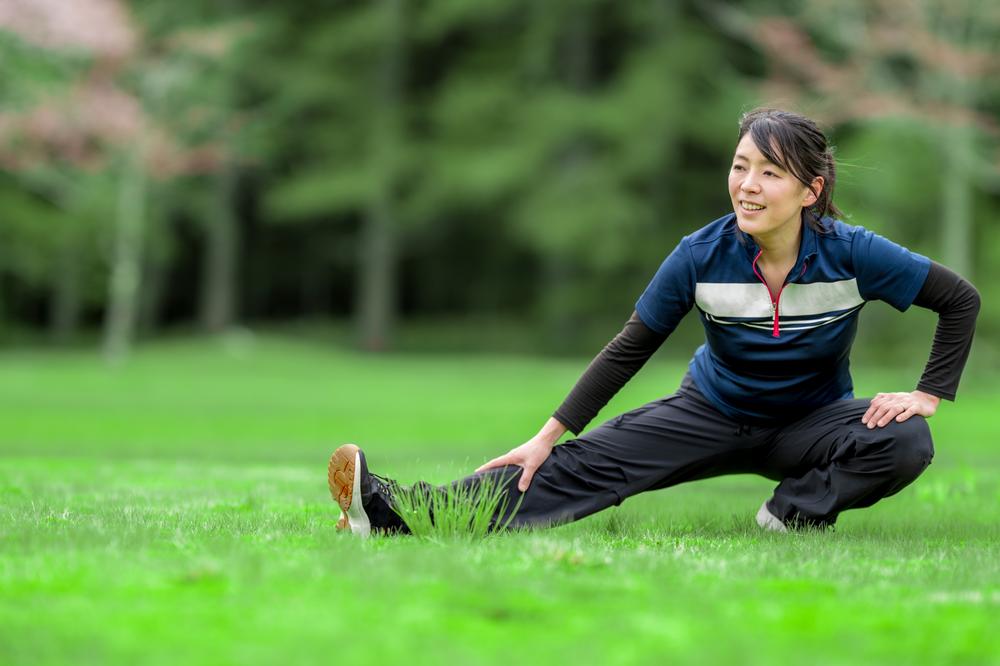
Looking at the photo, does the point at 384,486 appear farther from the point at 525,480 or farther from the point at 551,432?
the point at 551,432

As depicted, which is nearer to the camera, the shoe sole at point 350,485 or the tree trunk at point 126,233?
the shoe sole at point 350,485

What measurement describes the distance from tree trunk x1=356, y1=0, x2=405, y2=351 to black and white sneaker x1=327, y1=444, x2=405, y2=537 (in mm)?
27851

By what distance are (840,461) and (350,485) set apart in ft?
6.20

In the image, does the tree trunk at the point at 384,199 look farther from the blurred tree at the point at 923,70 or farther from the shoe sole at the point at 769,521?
the shoe sole at the point at 769,521

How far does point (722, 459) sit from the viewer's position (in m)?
5.01

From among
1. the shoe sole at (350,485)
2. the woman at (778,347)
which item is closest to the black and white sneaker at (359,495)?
the shoe sole at (350,485)

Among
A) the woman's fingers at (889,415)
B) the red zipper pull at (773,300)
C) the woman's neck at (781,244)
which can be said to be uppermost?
the woman's neck at (781,244)

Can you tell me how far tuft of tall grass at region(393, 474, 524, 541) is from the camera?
433cm

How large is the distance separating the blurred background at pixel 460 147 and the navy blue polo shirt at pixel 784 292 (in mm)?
16805

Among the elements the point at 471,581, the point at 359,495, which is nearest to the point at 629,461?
the point at 359,495

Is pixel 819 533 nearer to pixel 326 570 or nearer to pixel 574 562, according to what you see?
pixel 574 562

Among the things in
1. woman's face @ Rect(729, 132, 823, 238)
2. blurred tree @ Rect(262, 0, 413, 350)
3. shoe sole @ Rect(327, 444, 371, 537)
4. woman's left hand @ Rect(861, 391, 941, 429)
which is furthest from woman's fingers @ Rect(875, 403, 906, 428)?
blurred tree @ Rect(262, 0, 413, 350)

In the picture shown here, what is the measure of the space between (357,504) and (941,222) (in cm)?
2498

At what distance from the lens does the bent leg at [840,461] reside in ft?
15.4
